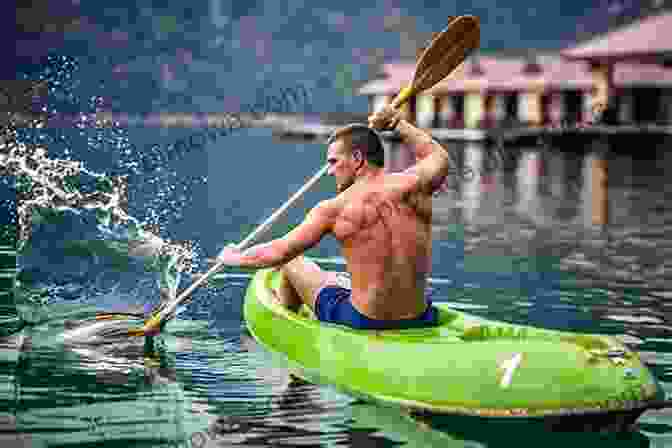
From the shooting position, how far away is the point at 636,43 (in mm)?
47969

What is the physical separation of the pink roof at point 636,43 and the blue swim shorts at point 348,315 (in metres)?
40.7

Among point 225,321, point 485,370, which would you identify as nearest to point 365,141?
point 485,370

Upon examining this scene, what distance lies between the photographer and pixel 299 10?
10388 cm

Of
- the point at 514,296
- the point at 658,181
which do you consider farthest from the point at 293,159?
the point at 514,296

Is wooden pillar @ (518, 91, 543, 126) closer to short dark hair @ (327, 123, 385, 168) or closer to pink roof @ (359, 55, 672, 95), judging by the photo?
pink roof @ (359, 55, 672, 95)

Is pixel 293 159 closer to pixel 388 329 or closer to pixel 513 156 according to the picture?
pixel 513 156

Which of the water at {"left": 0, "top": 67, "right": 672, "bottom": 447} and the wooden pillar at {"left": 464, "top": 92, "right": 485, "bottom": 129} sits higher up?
the wooden pillar at {"left": 464, "top": 92, "right": 485, "bottom": 129}

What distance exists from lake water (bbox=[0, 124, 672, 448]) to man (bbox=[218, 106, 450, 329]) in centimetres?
57

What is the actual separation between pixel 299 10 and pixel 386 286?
98.4 m

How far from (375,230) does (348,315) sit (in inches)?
22.0

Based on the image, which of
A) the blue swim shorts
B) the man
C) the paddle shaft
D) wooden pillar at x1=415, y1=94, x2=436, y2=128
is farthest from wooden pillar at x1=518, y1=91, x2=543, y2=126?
the man

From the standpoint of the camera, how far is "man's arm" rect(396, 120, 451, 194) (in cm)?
709

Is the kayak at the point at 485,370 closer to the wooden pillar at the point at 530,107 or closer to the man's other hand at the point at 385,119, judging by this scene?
the man's other hand at the point at 385,119

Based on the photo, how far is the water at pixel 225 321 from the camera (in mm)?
6660
